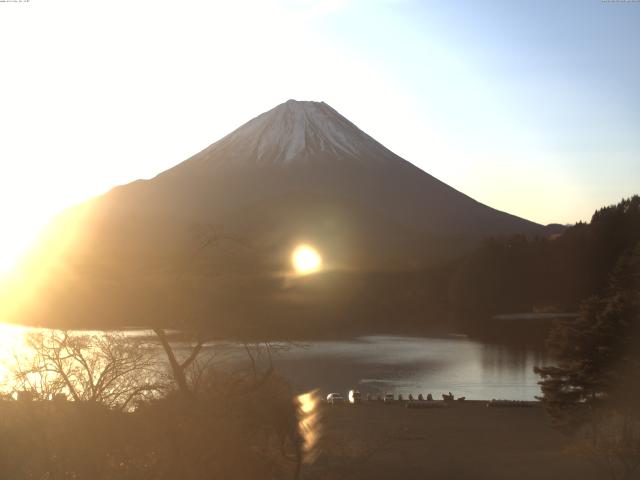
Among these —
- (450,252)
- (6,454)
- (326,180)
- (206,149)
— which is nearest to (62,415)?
(6,454)

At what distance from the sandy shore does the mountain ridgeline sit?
2.19 meters

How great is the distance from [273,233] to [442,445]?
23616 mm

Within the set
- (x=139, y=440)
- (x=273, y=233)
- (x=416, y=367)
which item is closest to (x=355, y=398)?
(x=416, y=367)

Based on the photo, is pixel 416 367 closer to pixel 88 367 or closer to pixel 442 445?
pixel 442 445

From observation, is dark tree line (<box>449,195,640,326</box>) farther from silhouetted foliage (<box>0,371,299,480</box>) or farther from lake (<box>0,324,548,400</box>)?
silhouetted foliage (<box>0,371,299,480</box>)

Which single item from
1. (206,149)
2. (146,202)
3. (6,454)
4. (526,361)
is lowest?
(526,361)

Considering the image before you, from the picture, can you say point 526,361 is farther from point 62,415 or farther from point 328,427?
point 62,415

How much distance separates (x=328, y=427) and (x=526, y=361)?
14.1 meters

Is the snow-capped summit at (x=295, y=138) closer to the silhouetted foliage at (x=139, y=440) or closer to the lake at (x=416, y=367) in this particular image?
the lake at (x=416, y=367)

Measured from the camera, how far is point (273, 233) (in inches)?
1377

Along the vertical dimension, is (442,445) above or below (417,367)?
above

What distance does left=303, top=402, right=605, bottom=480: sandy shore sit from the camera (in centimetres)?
994

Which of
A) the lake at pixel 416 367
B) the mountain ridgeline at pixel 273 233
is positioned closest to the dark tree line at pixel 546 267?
the mountain ridgeline at pixel 273 233

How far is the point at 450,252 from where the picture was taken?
64062mm
